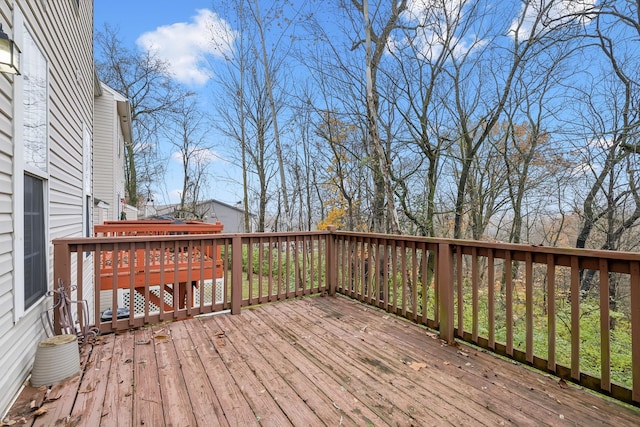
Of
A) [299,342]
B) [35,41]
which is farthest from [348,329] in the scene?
[35,41]

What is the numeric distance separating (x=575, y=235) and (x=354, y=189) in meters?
5.91

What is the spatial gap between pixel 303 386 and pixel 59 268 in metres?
2.34

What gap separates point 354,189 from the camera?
9.41 metres

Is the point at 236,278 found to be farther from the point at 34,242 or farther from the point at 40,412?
the point at 40,412

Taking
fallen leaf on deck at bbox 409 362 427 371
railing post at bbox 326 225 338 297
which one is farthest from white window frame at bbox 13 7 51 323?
railing post at bbox 326 225 338 297

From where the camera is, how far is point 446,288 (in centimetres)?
296

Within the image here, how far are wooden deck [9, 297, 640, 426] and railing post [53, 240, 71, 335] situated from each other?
0.43 metres

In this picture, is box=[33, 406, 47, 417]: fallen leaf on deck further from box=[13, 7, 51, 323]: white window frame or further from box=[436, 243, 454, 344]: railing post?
box=[436, 243, 454, 344]: railing post

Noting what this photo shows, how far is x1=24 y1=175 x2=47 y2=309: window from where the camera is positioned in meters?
2.36

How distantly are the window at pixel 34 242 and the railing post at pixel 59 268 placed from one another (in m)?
0.08

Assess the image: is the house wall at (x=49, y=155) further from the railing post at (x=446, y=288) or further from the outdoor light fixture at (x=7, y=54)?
the railing post at (x=446, y=288)

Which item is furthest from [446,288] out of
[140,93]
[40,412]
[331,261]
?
[140,93]

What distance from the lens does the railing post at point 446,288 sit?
9.71 ft

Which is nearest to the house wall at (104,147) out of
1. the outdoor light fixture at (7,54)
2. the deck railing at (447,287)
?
the deck railing at (447,287)
